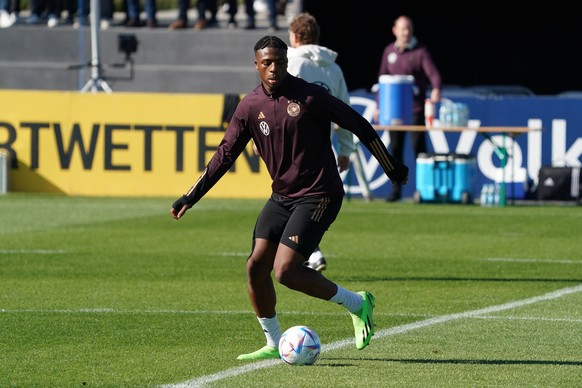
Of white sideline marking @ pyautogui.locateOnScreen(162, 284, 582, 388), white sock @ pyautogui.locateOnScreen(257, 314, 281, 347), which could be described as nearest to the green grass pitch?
white sideline marking @ pyautogui.locateOnScreen(162, 284, 582, 388)

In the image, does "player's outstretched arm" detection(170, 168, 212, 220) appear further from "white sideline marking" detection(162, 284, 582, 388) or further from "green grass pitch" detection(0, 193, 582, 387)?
"white sideline marking" detection(162, 284, 582, 388)

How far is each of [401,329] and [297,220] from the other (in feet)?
5.61

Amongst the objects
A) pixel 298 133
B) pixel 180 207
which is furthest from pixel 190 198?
pixel 298 133

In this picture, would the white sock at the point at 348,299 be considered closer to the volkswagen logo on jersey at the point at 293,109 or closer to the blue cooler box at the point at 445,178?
the volkswagen logo on jersey at the point at 293,109

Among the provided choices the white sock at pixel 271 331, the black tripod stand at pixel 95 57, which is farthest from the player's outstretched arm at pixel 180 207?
the black tripod stand at pixel 95 57

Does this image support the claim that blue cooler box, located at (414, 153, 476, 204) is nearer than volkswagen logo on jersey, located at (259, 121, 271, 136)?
No

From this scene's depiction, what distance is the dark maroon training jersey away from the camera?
8.62 m

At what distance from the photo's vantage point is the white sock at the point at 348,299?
29.0 feet

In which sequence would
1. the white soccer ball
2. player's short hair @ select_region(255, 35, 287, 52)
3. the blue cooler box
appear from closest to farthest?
the white soccer ball, player's short hair @ select_region(255, 35, 287, 52), the blue cooler box

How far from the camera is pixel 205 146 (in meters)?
22.3

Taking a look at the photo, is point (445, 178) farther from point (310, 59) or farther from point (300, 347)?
point (300, 347)

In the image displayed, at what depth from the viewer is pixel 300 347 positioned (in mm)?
8375

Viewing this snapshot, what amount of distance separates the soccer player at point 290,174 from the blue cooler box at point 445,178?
510 inches

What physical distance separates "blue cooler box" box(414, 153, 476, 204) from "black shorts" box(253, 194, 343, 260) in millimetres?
12983
